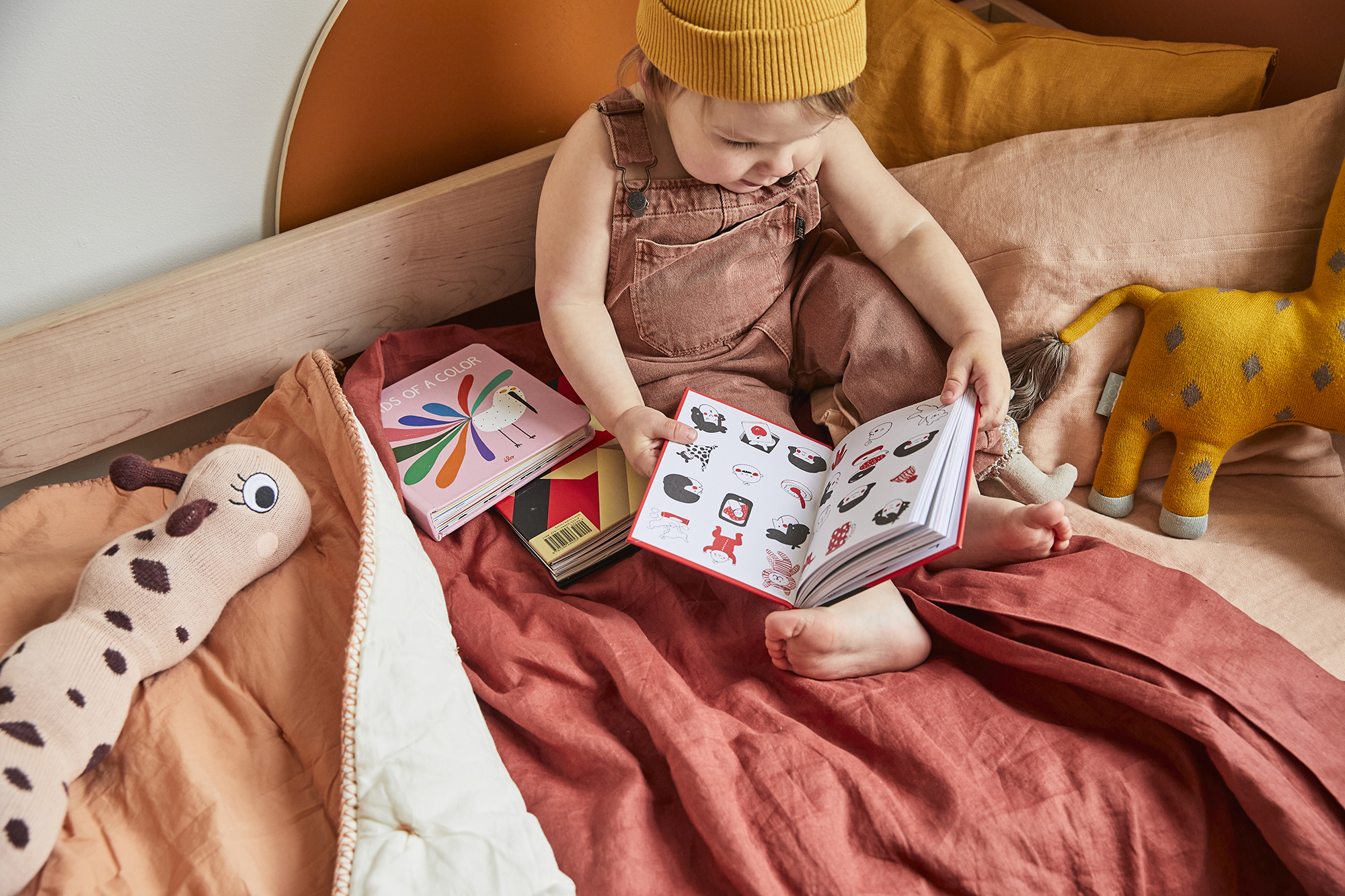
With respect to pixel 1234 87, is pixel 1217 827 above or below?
below

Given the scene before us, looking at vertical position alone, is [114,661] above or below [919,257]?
below

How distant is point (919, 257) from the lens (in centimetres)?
101

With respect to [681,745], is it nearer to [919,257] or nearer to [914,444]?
[914,444]

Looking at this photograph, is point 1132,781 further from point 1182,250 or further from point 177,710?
point 177,710

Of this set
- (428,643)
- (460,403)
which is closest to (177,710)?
(428,643)

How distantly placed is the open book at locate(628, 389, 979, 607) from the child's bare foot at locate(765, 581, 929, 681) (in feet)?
0.10

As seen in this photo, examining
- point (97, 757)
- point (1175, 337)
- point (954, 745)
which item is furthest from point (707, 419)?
point (97, 757)

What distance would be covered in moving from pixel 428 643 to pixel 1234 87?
1107 millimetres

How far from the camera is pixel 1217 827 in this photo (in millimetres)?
695

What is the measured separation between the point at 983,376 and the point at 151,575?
0.83 metres

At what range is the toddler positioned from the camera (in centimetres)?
79

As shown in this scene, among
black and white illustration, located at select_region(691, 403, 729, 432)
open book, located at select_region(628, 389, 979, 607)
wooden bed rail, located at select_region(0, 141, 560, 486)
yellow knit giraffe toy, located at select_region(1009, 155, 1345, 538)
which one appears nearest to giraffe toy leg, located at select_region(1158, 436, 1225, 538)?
yellow knit giraffe toy, located at select_region(1009, 155, 1345, 538)

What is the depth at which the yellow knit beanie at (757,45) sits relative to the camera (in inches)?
29.7

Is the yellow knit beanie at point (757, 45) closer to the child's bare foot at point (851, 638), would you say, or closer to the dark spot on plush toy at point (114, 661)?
the child's bare foot at point (851, 638)
